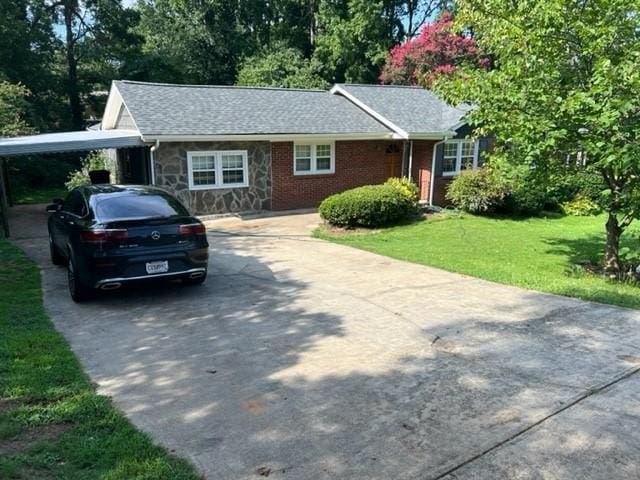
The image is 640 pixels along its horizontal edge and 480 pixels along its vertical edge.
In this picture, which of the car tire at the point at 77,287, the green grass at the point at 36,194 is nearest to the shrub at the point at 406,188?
the car tire at the point at 77,287

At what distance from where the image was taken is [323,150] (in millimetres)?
18266

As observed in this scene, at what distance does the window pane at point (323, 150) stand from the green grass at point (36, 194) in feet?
40.8

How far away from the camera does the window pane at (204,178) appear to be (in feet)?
51.9

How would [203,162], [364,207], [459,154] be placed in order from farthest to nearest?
[459,154], [203,162], [364,207]

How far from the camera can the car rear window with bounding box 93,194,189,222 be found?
7148mm

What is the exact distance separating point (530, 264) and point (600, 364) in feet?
18.7

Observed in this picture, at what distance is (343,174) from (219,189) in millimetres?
4887

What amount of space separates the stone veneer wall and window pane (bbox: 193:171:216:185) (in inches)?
10.1

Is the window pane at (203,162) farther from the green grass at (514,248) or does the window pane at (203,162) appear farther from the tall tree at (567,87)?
the tall tree at (567,87)

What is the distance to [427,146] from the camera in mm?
18578

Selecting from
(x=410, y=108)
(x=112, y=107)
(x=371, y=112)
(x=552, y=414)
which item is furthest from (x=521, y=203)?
(x=112, y=107)

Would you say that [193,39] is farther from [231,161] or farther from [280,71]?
[231,161]

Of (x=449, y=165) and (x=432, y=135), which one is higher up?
(x=432, y=135)

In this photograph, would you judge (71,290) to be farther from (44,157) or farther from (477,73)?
(44,157)
